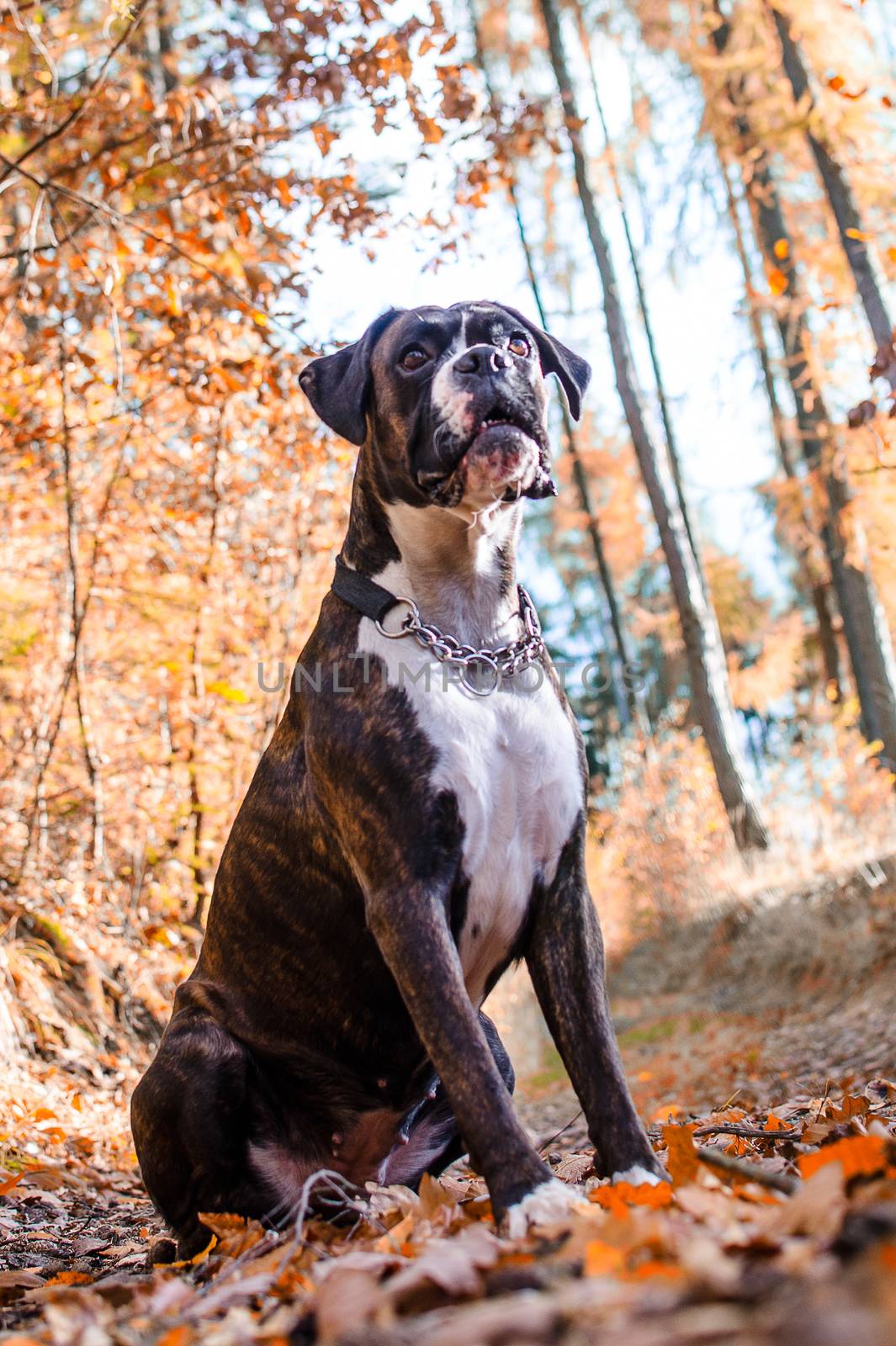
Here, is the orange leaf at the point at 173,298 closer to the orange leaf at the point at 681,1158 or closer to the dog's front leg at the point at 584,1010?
the dog's front leg at the point at 584,1010

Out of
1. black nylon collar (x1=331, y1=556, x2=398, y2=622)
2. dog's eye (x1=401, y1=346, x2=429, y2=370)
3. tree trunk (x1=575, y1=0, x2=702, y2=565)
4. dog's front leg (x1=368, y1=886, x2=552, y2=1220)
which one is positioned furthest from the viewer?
tree trunk (x1=575, y1=0, x2=702, y2=565)

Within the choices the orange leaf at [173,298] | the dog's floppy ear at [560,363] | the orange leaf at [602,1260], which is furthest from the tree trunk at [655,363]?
the orange leaf at [602,1260]

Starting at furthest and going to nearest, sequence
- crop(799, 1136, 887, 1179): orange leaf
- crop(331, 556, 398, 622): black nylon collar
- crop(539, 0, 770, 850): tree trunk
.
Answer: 1. crop(539, 0, 770, 850): tree trunk
2. crop(331, 556, 398, 622): black nylon collar
3. crop(799, 1136, 887, 1179): orange leaf

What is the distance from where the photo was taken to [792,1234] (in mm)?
1416

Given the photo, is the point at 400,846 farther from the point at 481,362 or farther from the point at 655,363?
the point at 655,363

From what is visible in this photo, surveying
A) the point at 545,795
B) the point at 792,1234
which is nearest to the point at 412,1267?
the point at 792,1234

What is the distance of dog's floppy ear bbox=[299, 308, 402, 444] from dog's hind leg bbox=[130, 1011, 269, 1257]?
5.15ft

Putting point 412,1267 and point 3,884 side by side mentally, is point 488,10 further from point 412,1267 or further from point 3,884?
point 412,1267

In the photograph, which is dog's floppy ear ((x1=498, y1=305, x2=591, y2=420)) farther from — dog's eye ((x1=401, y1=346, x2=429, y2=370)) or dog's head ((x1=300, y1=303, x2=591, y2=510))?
dog's eye ((x1=401, y1=346, x2=429, y2=370))

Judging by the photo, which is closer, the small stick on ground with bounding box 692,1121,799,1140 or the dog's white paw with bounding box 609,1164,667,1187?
the dog's white paw with bounding box 609,1164,667,1187

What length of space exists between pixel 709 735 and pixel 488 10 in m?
10.6

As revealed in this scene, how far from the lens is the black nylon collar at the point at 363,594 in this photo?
2.74 meters

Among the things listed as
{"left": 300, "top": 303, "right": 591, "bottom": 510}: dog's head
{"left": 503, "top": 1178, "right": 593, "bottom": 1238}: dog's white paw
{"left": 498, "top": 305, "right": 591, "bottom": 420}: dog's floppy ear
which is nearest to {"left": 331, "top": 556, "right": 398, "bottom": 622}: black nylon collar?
{"left": 300, "top": 303, "right": 591, "bottom": 510}: dog's head

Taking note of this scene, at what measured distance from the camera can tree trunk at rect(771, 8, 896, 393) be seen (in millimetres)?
8062
